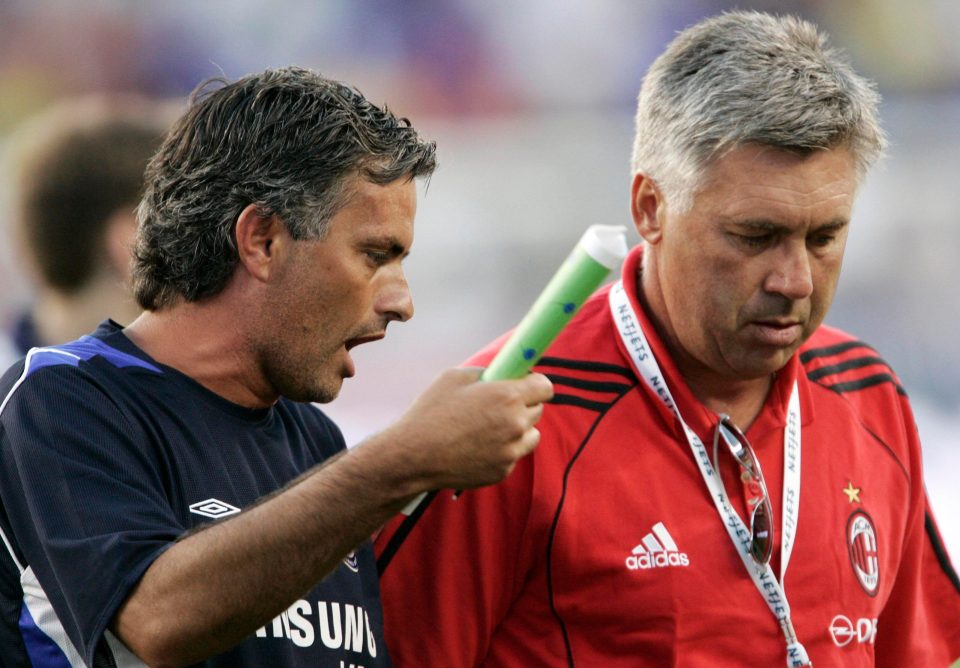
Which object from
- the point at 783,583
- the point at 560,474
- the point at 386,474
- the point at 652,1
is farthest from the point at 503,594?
the point at 652,1

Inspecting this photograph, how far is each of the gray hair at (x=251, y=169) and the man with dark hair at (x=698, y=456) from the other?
494 mm

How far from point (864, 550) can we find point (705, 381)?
502 millimetres

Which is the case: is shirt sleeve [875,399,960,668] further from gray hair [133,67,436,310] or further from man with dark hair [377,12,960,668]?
gray hair [133,67,436,310]

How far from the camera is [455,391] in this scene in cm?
219

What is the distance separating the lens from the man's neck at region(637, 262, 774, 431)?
3.01m

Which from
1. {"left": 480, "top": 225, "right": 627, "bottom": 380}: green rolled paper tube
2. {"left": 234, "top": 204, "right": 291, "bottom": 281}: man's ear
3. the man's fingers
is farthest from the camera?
{"left": 234, "top": 204, "right": 291, "bottom": 281}: man's ear

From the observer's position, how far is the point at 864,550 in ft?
9.79

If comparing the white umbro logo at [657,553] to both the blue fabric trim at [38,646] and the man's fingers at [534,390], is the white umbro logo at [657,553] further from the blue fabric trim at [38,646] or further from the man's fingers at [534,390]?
the blue fabric trim at [38,646]

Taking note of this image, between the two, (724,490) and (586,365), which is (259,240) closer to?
(586,365)

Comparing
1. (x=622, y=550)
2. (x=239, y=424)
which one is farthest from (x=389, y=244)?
(x=622, y=550)

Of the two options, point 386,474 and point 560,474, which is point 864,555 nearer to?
point 560,474

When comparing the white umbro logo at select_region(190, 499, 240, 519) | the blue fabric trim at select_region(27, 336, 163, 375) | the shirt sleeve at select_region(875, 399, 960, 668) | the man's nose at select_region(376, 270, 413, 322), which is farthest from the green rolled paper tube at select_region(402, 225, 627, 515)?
the shirt sleeve at select_region(875, 399, 960, 668)

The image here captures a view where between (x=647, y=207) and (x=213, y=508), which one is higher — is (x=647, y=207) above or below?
above

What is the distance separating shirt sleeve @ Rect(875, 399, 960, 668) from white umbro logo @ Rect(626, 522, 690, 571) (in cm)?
71
